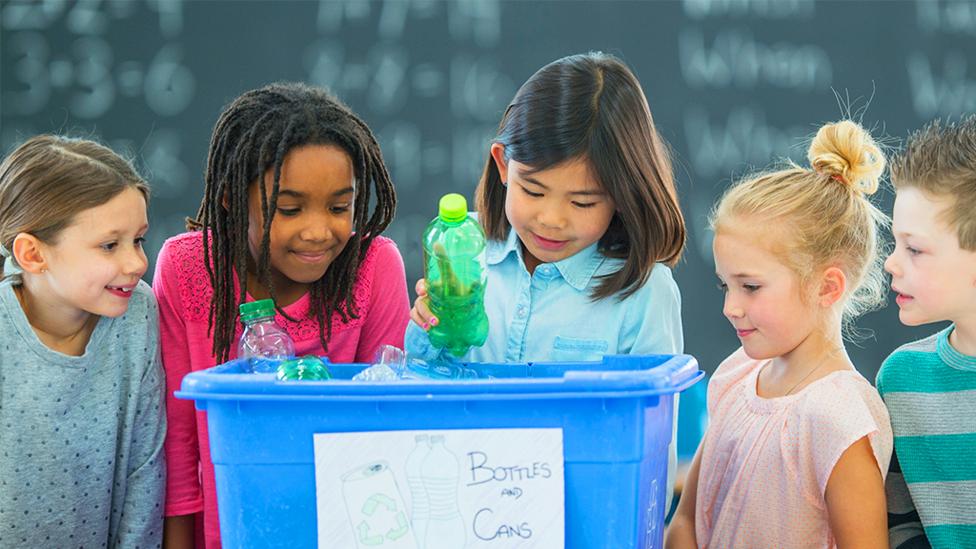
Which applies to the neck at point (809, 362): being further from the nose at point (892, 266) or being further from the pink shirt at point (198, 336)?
the pink shirt at point (198, 336)

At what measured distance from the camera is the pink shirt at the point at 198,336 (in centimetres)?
167

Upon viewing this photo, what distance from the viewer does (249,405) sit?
1199mm

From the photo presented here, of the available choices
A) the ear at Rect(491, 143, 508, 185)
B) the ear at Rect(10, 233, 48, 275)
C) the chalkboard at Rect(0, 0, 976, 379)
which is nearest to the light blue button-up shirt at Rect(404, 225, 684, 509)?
the ear at Rect(491, 143, 508, 185)

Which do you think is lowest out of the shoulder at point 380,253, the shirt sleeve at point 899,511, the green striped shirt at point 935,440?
the shirt sleeve at point 899,511

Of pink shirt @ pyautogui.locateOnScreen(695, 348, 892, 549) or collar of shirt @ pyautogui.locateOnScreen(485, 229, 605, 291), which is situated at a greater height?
collar of shirt @ pyautogui.locateOnScreen(485, 229, 605, 291)

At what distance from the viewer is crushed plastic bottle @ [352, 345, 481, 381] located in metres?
1.36

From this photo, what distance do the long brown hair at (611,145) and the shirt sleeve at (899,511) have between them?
A: 47 centimetres

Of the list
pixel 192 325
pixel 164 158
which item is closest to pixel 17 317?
pixel 192 325

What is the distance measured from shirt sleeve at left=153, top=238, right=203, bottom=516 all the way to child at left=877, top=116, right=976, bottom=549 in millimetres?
1090

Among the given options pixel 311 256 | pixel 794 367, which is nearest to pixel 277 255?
pixel 311 256

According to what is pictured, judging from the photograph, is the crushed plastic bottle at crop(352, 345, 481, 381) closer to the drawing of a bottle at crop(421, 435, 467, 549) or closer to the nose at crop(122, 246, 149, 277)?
the drawing of a bottle at crop(421, 435, 467, 549)

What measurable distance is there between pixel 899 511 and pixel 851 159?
535 mm

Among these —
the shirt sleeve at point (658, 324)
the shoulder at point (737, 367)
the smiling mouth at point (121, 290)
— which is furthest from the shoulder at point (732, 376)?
the smiling mouth at point (121, 290)

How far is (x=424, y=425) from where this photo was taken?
1.18 m
